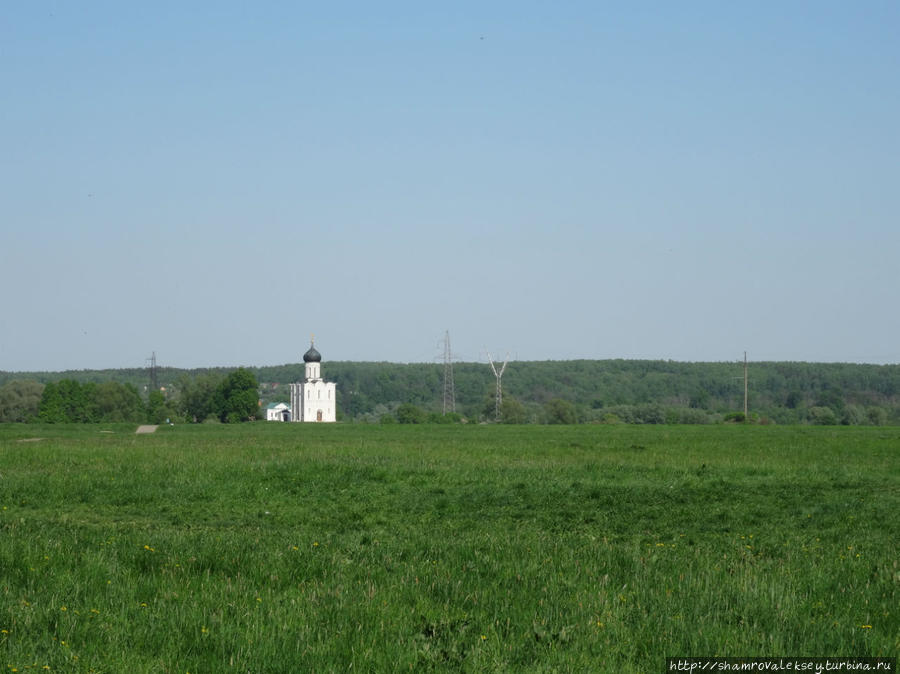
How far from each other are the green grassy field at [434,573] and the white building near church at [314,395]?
131545 millimetres

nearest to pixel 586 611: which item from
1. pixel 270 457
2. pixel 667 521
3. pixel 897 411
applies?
pixel 667 521

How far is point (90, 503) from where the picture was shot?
1941 centimetres

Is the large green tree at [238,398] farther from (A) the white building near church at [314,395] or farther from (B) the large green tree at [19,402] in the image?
(B) the large green tree at [19,402]

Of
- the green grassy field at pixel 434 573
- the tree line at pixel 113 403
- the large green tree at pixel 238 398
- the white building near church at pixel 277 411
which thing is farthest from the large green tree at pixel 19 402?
the green grassy field at pixel 434 573

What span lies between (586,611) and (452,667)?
1.78 meters

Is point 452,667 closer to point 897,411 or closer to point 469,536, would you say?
point 469,536

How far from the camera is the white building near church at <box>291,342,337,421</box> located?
6019 inches

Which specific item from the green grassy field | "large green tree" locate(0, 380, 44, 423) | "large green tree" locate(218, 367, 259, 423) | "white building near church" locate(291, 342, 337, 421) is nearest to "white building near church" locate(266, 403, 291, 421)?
"white building near church" locate(291, 342, 337, 421)

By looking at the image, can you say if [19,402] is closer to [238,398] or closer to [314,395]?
[238,398]

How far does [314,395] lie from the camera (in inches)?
6043

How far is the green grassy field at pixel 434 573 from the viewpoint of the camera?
25.9 feet

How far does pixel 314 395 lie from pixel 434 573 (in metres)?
144

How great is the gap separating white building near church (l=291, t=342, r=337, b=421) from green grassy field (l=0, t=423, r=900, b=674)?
132 metres

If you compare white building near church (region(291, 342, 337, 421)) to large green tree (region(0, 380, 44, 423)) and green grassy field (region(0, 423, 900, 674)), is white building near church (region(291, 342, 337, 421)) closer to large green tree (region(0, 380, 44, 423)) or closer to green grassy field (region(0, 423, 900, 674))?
large green tree (region(0, 380, 44, 423))
